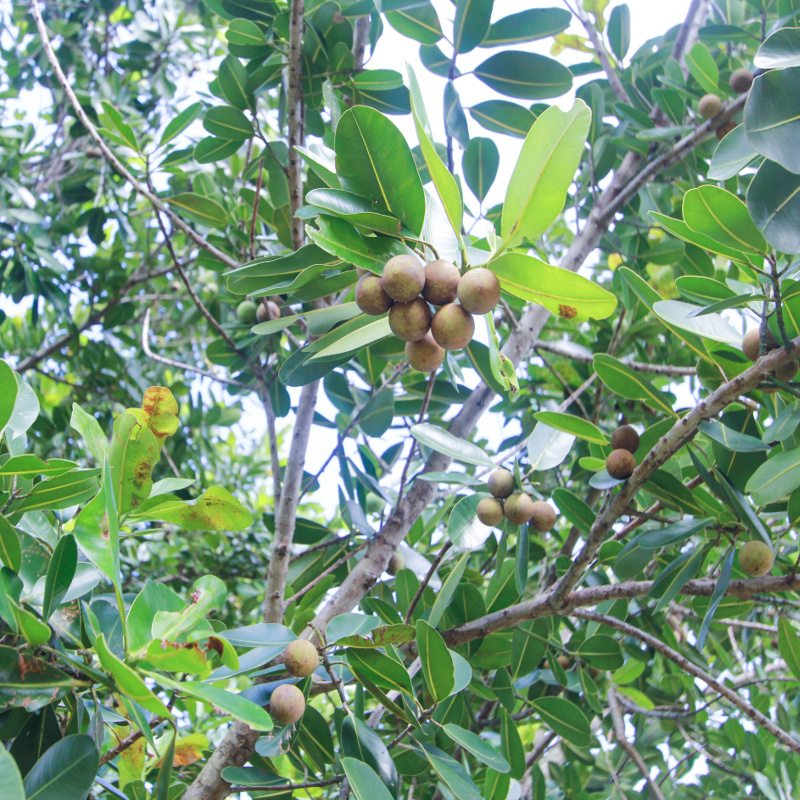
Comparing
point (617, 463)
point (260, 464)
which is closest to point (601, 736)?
point (617, 463)

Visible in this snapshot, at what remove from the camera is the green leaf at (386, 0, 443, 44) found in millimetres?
1386

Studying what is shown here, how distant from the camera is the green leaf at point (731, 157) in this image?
0.98 meters

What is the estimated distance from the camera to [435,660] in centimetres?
96

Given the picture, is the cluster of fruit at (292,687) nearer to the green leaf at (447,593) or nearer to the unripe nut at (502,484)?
the green leaf at (447,593)

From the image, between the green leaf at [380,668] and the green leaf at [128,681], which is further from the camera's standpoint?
the green leaf at [380,668]

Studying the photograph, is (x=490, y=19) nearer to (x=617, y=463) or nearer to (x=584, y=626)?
(x=617, y=463)

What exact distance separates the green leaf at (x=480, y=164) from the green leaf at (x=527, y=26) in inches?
8.1

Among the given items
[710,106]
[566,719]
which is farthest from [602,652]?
[710,106]

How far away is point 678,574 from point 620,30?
1.66 metres

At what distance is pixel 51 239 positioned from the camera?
2.62m

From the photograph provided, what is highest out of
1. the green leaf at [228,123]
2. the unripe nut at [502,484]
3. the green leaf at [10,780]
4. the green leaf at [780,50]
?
the green leaf at [780,50]

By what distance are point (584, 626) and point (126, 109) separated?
9.39 ft

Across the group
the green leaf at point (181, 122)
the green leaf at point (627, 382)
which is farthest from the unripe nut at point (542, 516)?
the green leaf at point (181, 122)

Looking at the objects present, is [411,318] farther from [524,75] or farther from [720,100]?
[720,100]
